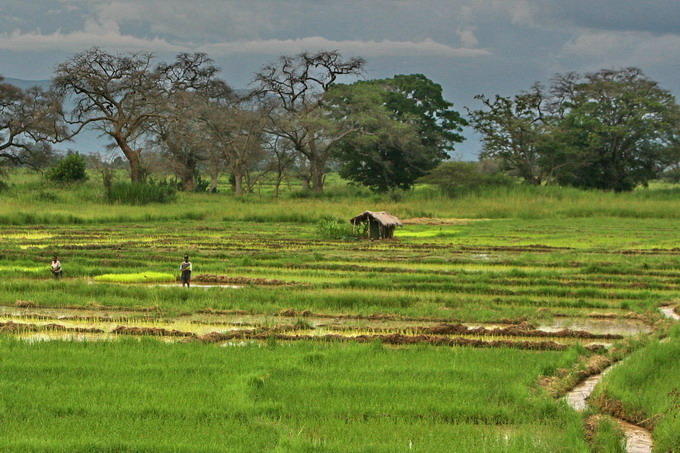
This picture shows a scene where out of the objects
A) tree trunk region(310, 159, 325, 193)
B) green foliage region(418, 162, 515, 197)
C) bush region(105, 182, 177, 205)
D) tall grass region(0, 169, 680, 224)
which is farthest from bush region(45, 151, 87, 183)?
green foliage region(418, 162, 515, 197)

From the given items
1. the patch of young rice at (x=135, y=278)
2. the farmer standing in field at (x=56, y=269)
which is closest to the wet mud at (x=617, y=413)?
the patch of young rice at (x=135, y=278)

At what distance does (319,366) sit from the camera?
977cm

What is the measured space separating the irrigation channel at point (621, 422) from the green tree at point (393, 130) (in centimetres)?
3986

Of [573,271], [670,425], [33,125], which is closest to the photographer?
[670,425]

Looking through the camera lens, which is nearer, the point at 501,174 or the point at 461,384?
the point at 461,384

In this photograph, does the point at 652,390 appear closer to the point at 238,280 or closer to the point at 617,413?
the point at 617,413

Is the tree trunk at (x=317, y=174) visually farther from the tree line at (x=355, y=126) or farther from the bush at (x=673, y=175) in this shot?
the bush at (x=673, y=175)

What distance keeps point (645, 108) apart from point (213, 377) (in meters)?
47.4

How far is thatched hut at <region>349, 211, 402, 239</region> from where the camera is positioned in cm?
2764

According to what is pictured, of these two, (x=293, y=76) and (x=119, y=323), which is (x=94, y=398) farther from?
(x=293, y=76)

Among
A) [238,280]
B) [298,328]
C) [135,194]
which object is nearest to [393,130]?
[135,194]

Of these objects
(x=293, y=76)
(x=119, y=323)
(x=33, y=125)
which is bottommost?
(x=119, y=323)

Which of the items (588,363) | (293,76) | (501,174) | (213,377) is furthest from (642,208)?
(213,377)

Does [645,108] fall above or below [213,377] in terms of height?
above
